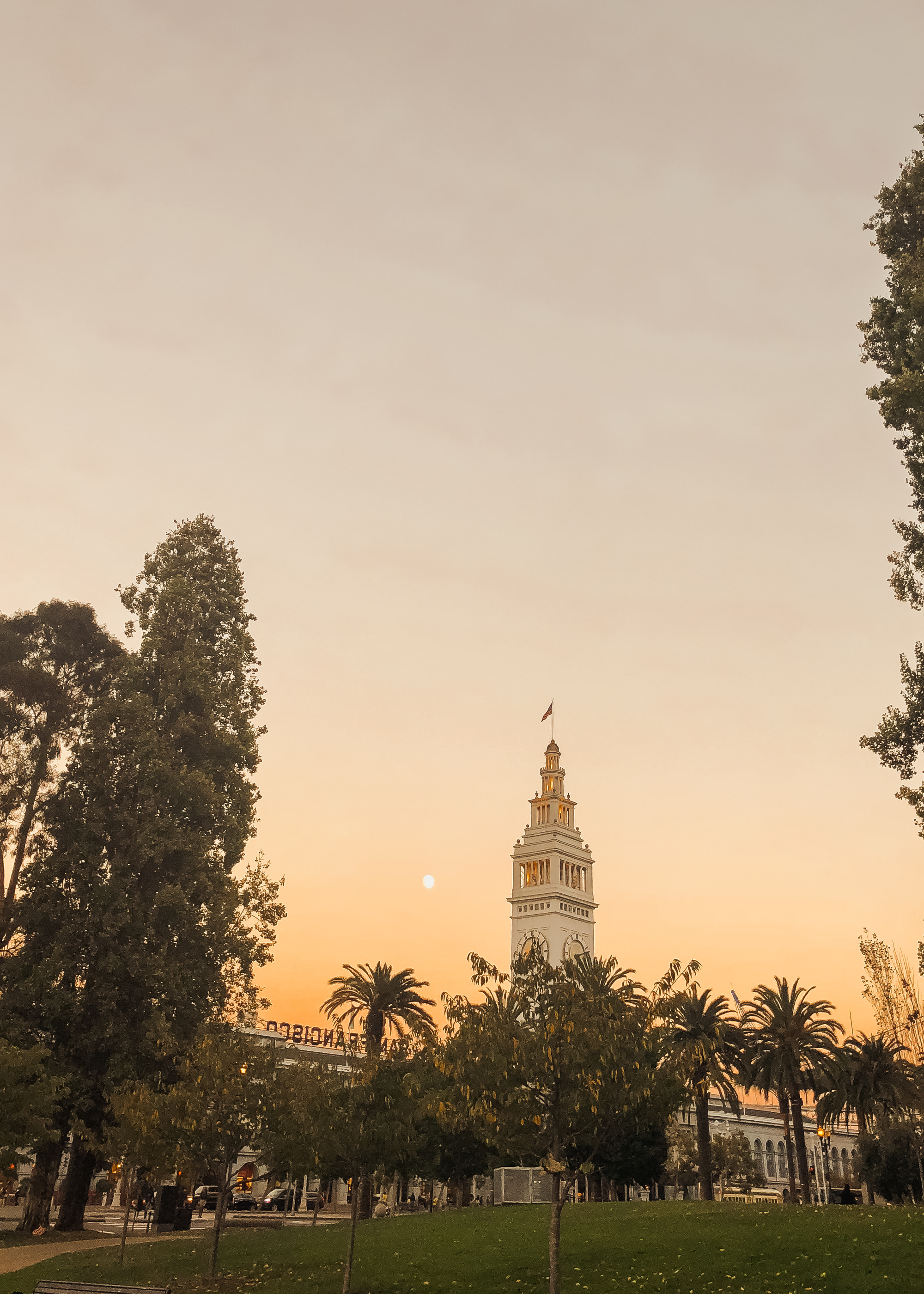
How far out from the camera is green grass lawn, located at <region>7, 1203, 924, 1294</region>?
72.9ft

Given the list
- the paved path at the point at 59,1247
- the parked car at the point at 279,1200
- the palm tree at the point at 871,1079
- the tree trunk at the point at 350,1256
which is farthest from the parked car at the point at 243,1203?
the tree trunk at the point at 350,1256

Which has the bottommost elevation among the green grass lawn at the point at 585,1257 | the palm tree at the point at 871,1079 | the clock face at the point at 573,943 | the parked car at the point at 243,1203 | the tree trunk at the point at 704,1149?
the parked car at the point at 243,1203

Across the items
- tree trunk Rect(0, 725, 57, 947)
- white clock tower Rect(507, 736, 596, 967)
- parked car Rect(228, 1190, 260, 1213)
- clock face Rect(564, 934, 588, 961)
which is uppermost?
white clock tower Rect(507, 736, 596, 967)

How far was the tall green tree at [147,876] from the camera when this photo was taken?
37.7 m

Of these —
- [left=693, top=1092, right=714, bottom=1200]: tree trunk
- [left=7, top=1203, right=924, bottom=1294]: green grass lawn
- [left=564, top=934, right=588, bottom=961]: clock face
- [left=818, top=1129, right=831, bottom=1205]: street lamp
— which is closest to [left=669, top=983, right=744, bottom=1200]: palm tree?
[left=693, top=1092, right=714, bottom=1200]: tree trunk

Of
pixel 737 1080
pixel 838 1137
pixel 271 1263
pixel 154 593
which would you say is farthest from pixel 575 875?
pixel 271 1263

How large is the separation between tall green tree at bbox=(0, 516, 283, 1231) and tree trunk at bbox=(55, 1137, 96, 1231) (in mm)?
88

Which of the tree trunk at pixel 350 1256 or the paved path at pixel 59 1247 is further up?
the tree trunk at pixel 350 1256

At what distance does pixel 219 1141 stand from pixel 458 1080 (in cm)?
1018

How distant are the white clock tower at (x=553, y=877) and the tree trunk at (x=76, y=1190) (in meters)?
95.5

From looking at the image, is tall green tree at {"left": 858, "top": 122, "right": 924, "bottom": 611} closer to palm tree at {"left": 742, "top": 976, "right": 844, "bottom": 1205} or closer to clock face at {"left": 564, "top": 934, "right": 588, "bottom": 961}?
palm tree at {"left": 742, "top": 976, "right": 844, "bottom": 1205}

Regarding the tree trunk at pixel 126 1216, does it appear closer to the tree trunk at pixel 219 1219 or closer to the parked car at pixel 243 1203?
the tree trunk at pixel 219 1219

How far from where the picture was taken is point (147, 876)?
136 ft

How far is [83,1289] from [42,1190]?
2777cm
